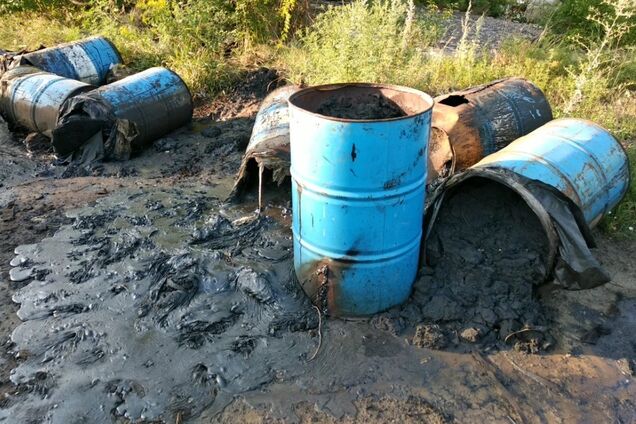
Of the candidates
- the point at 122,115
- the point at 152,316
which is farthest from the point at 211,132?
the point at 152,316

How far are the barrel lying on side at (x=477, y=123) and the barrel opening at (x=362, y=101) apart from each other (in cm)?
118

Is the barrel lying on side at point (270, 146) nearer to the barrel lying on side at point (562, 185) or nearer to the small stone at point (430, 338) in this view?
the barrel lying on side at point (562, 185)

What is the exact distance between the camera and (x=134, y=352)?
3.06 m

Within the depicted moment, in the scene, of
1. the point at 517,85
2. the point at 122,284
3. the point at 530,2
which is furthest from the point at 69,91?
the point at 530,2

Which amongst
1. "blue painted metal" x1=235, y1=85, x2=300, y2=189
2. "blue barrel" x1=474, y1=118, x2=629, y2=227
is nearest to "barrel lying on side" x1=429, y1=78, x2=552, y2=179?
"blue barrel" x1=474, y1=118, x2=629, y2=227

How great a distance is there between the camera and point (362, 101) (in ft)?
11.0

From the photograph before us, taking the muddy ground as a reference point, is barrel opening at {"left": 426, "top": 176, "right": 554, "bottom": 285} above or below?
above

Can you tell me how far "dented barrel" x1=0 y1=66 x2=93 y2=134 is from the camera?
5867 mm

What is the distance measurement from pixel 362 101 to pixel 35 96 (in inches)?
176

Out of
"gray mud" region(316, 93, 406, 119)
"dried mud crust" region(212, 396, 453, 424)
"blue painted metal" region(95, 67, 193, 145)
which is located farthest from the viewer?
"blue painted metal" region(95, 67, 193, 145)

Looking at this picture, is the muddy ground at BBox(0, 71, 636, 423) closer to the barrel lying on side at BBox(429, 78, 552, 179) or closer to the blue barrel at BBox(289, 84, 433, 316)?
the blue barrel at BBox(289, 84, 433, 316)

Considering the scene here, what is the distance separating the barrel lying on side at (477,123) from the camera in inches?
171

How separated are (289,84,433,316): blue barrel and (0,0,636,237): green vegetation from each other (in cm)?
230

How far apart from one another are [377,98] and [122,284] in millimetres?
2186
